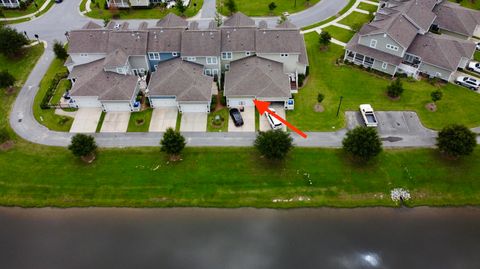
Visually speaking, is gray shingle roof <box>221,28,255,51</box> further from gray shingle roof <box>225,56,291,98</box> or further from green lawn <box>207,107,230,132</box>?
green lawn <box>207,107,230,132</box>

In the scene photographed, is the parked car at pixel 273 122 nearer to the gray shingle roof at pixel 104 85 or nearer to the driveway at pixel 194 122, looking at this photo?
the driveway at pixel 194 122

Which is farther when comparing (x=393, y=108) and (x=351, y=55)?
(x=351, y=55)

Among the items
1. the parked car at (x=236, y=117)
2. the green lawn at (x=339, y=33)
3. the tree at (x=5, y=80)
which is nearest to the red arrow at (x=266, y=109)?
the parked car at (x=236, y=117)

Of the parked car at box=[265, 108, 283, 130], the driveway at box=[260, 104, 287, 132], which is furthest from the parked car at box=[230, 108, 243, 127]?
the parked car at box=[265, 108, 283, 130]

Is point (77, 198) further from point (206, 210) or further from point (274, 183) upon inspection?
point (274, 183)

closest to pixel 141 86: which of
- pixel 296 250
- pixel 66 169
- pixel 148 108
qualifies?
pixel 148 108

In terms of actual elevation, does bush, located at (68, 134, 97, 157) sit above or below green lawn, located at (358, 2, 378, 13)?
below
